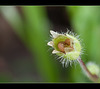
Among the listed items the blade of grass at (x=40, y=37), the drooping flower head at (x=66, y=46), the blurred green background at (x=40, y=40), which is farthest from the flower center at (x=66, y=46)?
the blade of grass at (x=40, y=37)

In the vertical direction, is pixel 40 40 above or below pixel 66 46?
above

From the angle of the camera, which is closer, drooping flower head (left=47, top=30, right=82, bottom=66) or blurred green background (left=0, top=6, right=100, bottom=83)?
drooping flower head (left=47, top=30, right=82, bottom=66)

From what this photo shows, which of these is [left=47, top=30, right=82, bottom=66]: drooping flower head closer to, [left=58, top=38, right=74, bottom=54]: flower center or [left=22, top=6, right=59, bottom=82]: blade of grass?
[left=58, top=38, right=74, bottom=54]: flower center

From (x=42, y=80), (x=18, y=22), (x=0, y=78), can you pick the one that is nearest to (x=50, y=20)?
(x=18, y=22)

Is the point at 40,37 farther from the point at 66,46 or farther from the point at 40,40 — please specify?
the point at 66,46

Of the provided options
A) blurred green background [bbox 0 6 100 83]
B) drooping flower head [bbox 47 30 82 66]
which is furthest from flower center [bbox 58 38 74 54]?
blurred green background [bbox 0 6 100 83]

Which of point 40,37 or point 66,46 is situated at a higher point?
point 40,37

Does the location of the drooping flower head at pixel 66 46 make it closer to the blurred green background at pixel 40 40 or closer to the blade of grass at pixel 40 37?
the blurred green background at pixel 40 40

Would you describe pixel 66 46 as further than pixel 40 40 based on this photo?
No

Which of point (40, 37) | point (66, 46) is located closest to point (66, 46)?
point (66, 46)
